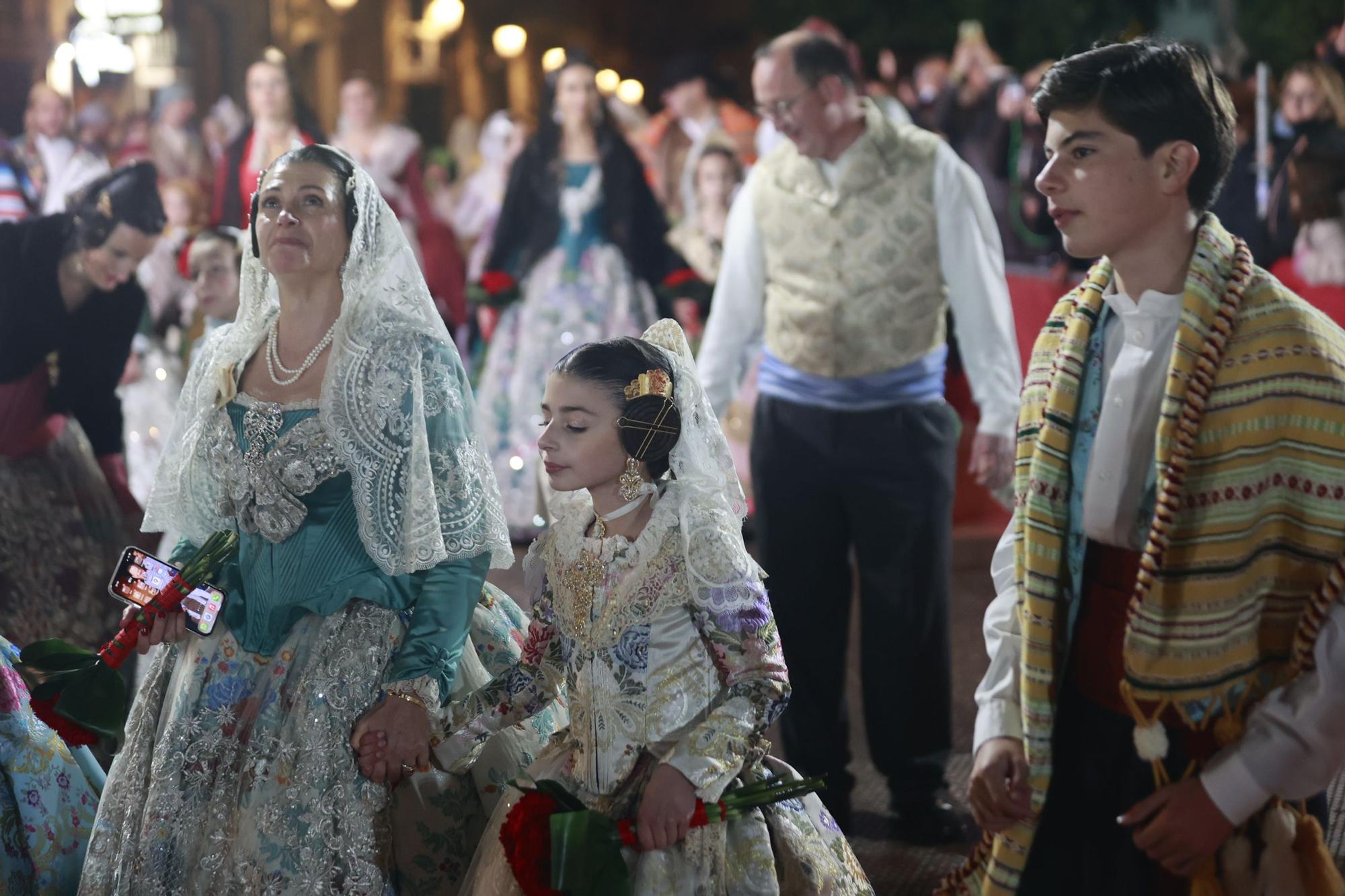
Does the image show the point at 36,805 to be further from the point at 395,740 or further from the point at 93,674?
the point at 395,740

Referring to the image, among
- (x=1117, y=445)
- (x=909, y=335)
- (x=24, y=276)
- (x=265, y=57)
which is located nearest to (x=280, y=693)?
(x=1117, y=445)

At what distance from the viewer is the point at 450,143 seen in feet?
46.7

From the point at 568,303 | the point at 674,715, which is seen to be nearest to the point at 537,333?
the point at 568,303

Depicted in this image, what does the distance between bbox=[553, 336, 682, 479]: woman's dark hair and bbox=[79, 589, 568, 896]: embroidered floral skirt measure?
563 millimetres

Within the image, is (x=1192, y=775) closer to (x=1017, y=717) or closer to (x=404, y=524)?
(x=1017, y=717)

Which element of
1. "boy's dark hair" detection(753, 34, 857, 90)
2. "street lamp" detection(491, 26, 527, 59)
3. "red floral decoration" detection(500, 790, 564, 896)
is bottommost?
"red floral decoration" detection(500, 790, 564, 896)

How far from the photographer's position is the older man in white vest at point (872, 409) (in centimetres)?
376

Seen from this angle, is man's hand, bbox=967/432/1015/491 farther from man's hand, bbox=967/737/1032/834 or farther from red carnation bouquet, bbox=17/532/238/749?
red carnation bouquet, bbox=17/532/238/749

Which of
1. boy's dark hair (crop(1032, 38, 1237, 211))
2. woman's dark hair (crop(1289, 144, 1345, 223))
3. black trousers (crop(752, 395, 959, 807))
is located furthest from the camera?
woman's dark hair (crop(1289, 144, 1345, 223))

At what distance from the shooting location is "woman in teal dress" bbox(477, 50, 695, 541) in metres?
6.59

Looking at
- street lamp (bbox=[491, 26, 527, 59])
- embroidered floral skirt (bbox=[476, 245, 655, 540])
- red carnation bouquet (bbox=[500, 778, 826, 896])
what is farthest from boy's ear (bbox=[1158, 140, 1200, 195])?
street lamp (bbox=[491, 26, 527, 59])

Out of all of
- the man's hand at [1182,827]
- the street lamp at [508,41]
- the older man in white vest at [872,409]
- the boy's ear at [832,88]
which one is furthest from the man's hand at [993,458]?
the street lamp at [508,41]

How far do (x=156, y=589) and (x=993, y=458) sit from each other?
216 cm

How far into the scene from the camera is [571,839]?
2057 millimetres
